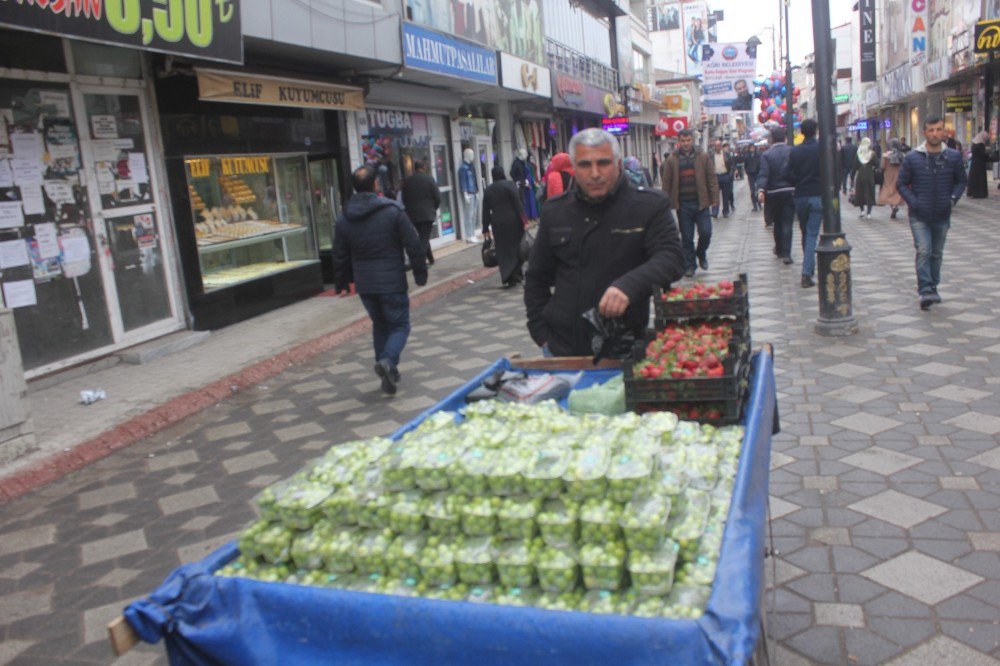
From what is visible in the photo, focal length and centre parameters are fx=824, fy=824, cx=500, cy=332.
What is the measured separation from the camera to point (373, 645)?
1.95 metres

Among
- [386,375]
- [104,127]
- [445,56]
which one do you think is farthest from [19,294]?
[445,56]

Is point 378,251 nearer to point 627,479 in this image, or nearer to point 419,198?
point 627,479

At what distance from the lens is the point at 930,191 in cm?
799

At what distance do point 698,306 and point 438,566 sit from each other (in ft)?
6.28

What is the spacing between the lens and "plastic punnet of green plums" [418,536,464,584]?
2.02 metres

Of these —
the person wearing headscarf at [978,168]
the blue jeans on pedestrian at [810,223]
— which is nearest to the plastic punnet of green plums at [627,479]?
the blue jeans on pedestrian at [810,223]

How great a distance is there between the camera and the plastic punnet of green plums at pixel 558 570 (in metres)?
1.93

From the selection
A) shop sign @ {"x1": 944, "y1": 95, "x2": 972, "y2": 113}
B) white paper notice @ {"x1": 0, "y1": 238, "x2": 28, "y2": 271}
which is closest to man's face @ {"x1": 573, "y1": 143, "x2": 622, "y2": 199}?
white paper notice @ {"x1": 0, "y1": 238, "x2": 28, "y2": 271}

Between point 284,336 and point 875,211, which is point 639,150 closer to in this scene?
point 875,211

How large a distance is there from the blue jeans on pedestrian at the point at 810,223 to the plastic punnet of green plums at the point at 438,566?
890cm

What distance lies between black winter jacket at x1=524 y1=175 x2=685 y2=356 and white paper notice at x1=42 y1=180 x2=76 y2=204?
5941 millimetres

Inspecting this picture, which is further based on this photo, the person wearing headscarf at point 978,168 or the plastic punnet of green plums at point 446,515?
the person wearing headscarf at point 978,168

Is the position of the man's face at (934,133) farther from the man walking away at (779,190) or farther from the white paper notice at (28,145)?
the white paper notice at (28,145)

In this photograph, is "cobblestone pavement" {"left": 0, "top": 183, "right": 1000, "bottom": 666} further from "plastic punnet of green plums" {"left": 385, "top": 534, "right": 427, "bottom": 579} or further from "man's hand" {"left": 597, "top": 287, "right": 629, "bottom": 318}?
"plastic punnet of green plums" {"left": 385, "top": 534, "right": 427, "bottom": 579}
